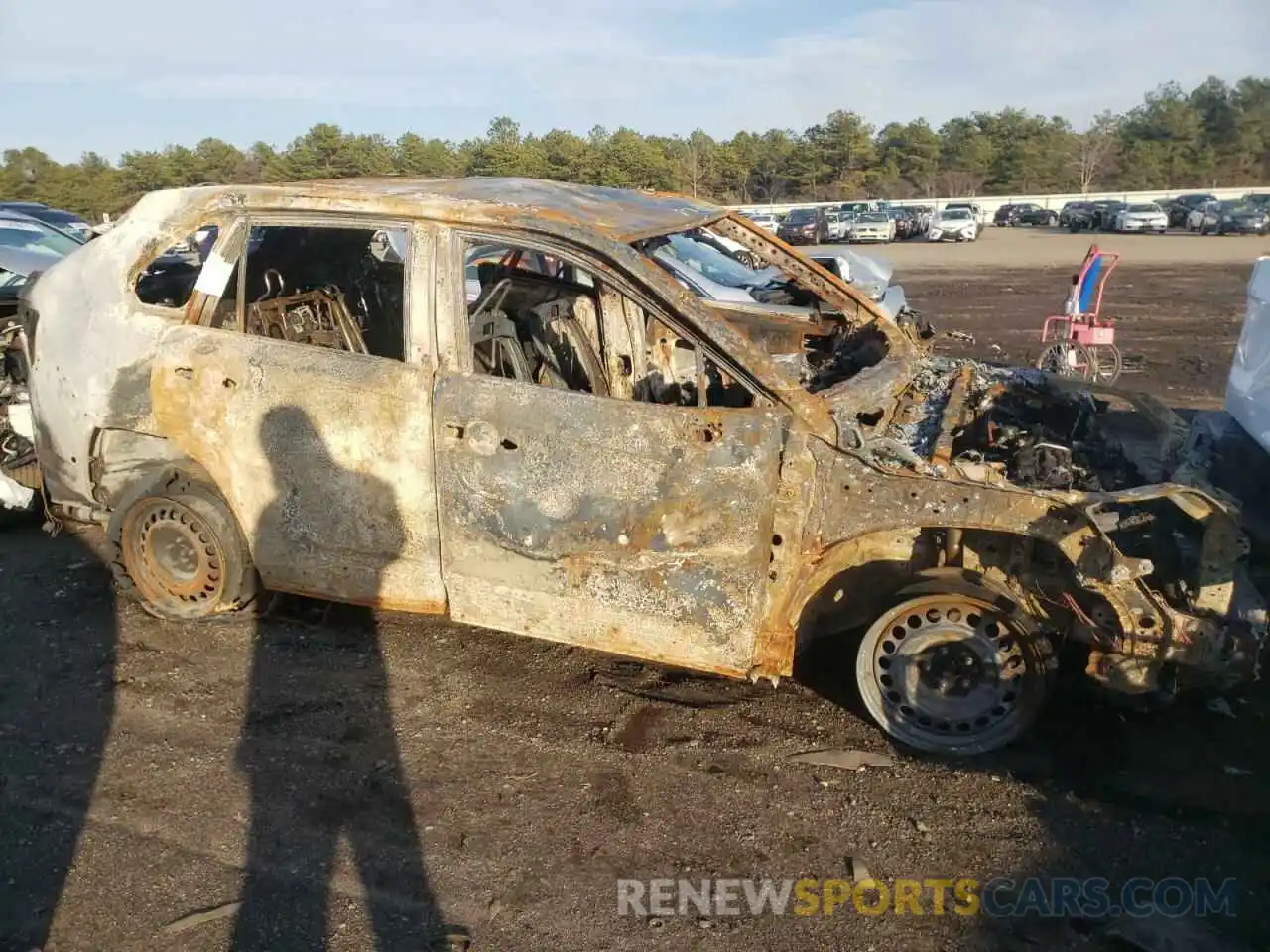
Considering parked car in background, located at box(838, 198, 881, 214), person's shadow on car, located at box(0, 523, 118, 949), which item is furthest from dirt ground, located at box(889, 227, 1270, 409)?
person's shadow on car, located at box(0, 523, 118, 949)

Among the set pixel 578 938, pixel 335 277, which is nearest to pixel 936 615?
pixel 578 938

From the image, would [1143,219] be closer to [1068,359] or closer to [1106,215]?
[1106,215]

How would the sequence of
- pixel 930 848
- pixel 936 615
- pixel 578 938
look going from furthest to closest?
pixel 936 615 < pixel 930 848 < pixel 578 938

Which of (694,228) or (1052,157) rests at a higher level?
(1052,157)

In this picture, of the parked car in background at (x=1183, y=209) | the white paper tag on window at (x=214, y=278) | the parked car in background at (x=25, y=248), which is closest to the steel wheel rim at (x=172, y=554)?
the white paper tag on window at (x=214, y=278)

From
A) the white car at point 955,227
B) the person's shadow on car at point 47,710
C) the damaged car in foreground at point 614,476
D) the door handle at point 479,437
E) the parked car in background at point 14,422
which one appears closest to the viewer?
the person's shadow on car at point 47,710

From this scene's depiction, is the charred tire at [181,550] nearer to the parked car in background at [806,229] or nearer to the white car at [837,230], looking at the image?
the parked car in background at [806,229]

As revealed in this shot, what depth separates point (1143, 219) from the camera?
120 ft

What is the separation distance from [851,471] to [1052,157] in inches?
2930

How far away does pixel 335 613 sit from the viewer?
4.60m

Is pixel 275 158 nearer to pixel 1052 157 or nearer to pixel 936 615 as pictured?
pixel 1052 157

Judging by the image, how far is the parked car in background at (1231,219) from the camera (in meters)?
33.4

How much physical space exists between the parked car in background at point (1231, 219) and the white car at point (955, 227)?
27.2 ft

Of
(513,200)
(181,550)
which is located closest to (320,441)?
(181,550)
